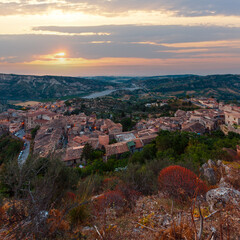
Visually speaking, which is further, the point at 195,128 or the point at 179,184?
the point at 195,128

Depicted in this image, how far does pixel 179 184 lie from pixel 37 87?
12956cm

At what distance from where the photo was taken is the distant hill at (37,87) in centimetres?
10662

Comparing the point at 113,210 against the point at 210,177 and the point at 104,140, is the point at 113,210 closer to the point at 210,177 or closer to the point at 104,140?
the point at 210,177

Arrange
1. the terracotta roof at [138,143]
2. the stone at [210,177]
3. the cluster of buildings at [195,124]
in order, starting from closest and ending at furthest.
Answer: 1. the stone at [210,177]
2. the terracotta roof at [138,143]
3. the cluster of buildings at [195,124]

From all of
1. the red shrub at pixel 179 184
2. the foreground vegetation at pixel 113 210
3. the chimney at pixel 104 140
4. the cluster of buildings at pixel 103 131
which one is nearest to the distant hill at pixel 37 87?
the cluster of buildings at pixel 103 131

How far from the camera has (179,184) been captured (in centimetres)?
532

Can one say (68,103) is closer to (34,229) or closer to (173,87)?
(34,229)

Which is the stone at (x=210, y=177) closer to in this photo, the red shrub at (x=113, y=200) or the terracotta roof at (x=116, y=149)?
the red shrub at (x=113, y=200)

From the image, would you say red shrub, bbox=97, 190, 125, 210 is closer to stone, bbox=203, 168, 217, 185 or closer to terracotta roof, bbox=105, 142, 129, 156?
stone, bbox=203, 168, 217, 185

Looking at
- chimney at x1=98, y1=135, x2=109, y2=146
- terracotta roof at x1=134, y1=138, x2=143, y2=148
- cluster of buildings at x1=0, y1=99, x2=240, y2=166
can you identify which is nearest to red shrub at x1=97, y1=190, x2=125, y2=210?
cluster of buildings at x1=0, y1=99, x2=240, y2=166

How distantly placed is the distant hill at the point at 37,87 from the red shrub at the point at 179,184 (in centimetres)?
11247

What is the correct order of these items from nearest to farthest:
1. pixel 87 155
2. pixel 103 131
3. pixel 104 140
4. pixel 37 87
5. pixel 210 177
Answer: pixel 210 177 → pixel 87 155 → pixel 104 140 → pixel 103 131 → pixel 37 87

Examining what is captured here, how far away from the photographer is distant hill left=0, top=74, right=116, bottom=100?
350 feet

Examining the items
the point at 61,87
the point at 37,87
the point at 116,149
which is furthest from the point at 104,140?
the point at 37,87
